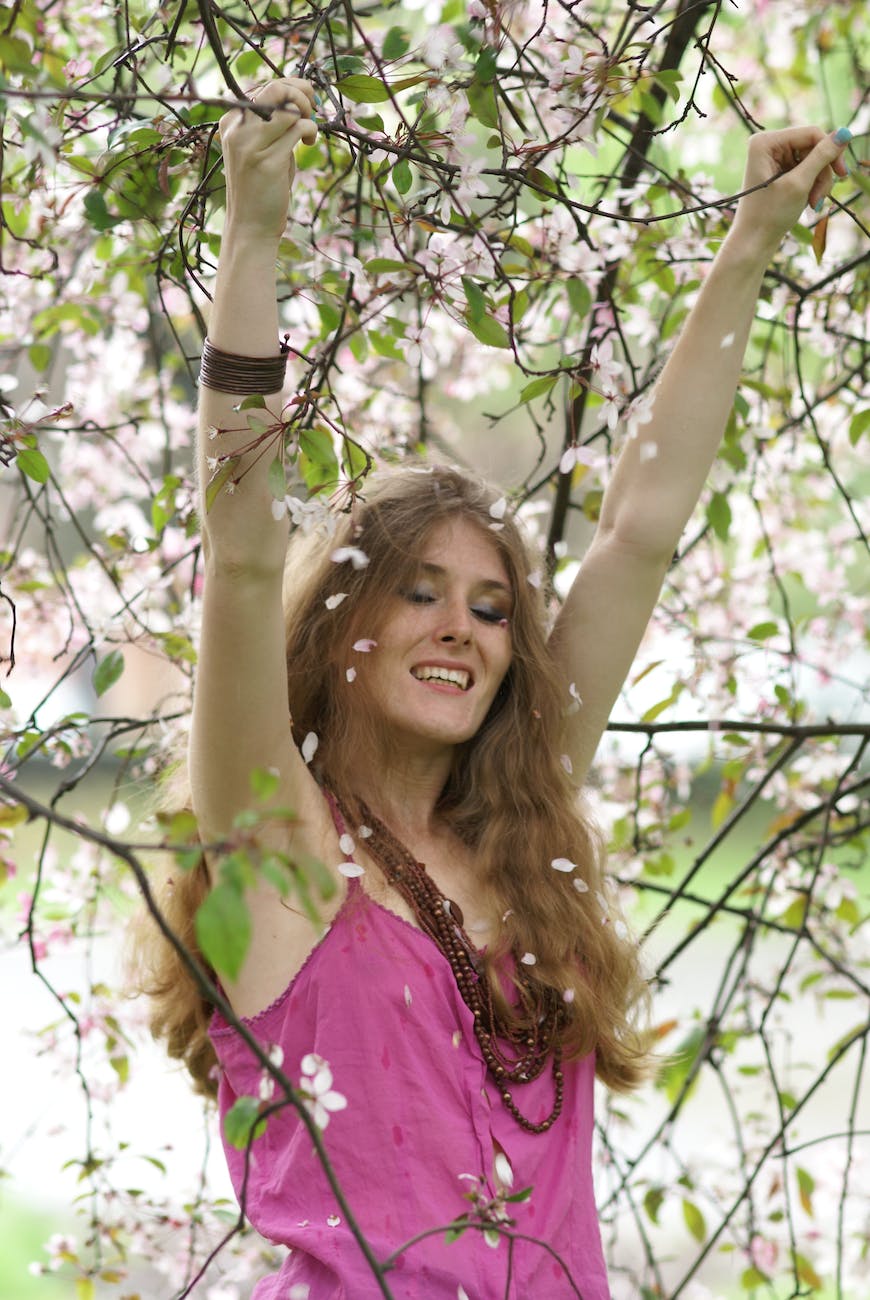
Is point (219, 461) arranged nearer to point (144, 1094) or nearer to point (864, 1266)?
point (864, 1266)

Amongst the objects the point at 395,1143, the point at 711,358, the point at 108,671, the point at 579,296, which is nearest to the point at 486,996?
the point at 395,1143

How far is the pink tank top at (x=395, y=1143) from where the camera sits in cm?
129

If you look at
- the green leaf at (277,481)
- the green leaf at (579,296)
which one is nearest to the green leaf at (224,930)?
the green leaf at (277,481)

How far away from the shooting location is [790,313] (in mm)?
2383

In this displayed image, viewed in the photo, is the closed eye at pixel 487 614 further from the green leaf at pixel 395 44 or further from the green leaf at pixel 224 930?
the green leaf at pixel 224 930

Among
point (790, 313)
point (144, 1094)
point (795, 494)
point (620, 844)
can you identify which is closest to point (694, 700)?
point (620, 844)

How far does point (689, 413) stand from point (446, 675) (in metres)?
0.38

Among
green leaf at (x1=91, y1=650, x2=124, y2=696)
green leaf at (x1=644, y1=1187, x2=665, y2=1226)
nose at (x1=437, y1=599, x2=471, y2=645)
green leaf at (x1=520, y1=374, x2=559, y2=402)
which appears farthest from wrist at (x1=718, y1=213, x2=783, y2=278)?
green leaf at (x1=644, y1=1187, x2=665, y2=1226)

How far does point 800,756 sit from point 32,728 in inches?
56.6

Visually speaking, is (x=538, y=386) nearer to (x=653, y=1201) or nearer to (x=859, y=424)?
(x=859, y=424)

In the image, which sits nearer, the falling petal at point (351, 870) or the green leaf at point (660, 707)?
the falling petal at point (351, 870)

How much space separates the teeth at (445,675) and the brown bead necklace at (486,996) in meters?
0.15

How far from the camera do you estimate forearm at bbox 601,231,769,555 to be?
148 cm

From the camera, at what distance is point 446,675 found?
1523mm
